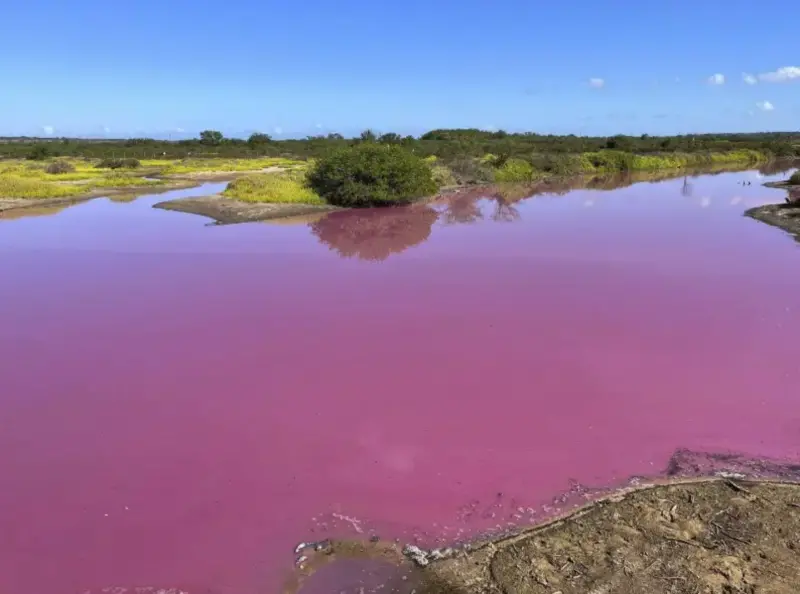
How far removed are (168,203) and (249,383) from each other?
17.6 metres

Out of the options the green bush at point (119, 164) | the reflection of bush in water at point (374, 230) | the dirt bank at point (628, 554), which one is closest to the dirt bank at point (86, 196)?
the green bush at point (119, 164)

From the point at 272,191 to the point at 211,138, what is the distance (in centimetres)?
5383

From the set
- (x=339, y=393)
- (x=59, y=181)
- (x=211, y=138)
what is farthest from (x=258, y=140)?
(x=339, y=393)

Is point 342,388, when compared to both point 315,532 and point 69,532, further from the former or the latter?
point 69,532

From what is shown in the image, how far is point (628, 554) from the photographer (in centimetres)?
414

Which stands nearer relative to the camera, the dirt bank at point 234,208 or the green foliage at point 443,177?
the dirt bank at point 234,208

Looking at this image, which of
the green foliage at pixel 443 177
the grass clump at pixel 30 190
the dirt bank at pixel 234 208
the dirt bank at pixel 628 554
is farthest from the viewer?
the green foliage at pixel 443 177

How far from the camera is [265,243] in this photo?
16047 mm

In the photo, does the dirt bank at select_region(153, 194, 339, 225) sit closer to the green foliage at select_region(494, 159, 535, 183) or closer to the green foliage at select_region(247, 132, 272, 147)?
the green foliage at select_region(494, 159, 535, 183)

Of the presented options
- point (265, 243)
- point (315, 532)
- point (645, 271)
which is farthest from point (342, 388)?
point (265, 243)

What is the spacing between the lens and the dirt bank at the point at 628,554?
3.88 meters

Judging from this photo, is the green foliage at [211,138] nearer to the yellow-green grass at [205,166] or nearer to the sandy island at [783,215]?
the yellow-green grass at [205,166]

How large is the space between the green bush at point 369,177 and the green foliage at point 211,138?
165ft

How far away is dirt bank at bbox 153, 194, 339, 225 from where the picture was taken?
19.9 meters
